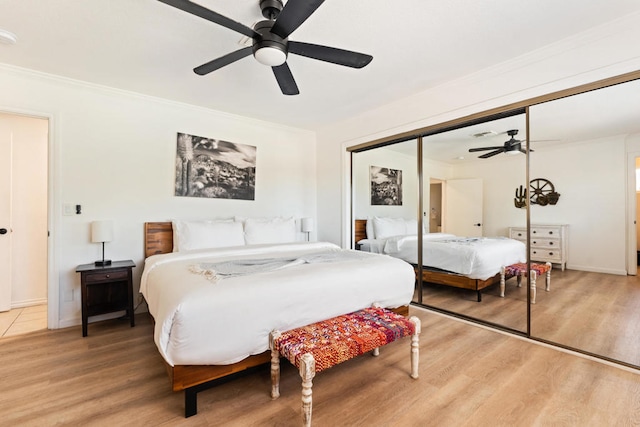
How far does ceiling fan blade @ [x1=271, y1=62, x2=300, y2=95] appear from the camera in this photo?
216cm

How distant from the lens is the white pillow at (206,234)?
3266 mm

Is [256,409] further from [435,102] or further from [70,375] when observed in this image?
[435,102]

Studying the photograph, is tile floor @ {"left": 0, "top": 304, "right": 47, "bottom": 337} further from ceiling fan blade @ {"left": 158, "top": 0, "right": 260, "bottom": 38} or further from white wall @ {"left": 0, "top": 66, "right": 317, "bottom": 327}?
ceiling fan blade @ {"left": 158, "top": 0, "right": 260, "bottom": 38}

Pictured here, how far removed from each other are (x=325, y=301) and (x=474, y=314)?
2.00 metres

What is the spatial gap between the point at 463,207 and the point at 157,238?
12.1 ft

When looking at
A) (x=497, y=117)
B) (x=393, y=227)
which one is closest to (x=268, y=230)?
(x=393, y=227)

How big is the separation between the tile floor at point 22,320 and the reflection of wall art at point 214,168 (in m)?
1.92

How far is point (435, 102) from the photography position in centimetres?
324

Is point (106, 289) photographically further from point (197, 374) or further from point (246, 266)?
point (197, 374)

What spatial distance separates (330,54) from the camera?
1.94m

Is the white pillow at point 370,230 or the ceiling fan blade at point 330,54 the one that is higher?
the ceiling fan blade at point 330,54

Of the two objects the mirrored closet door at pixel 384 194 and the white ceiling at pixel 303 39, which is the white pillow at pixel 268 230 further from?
the white ceiling at pixel 303 39

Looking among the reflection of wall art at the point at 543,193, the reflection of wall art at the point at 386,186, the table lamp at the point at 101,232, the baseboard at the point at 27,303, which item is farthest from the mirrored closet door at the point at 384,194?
the baseboard at the point at 27,303

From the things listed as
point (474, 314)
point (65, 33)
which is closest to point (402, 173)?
point (474, 314)
